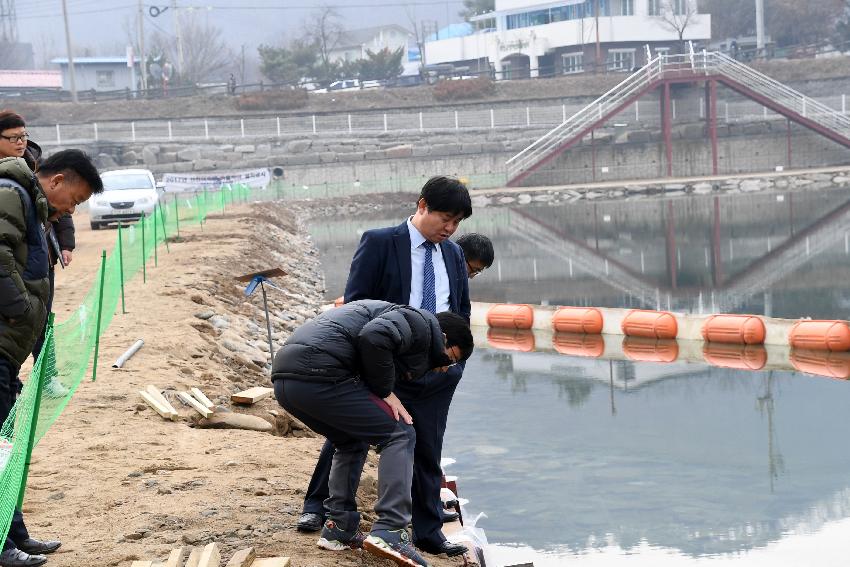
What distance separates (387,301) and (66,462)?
301 cm

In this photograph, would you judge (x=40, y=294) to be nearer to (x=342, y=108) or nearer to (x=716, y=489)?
(x=716, y=489)

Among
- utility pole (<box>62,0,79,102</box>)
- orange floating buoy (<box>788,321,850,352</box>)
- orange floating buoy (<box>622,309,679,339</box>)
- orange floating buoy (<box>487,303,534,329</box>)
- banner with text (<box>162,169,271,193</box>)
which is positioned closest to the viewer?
orange floating buoy (<box>788,321,850,352</box>)

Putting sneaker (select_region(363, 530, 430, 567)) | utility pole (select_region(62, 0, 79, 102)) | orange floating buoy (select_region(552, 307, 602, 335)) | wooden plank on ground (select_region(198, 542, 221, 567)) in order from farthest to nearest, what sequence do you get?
utility pole (select_region(62, 0, 79, 102)), orange floating buoy (select_region(552, 307, 602, 335)), sneaker (select_region(363, 530, 430, 567)), wooden plank on ground (select_region(198, 542, 221, 567))

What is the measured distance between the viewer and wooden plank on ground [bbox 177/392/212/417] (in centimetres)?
984

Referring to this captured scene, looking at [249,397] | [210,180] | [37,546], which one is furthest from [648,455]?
[210,180]

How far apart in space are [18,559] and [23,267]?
4.72ft

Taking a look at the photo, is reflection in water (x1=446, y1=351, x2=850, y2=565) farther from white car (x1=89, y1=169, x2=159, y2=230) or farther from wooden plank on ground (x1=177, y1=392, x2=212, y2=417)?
white car (x1=89, y1=169, x2=159, y2=230)

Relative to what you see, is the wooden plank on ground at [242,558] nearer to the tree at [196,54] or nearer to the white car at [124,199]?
the white car at [124,199]

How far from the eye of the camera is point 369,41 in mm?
149625

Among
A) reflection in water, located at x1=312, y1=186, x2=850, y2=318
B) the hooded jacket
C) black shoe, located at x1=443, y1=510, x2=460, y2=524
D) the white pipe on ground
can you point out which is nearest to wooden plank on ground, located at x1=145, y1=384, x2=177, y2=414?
the white pipe on ground

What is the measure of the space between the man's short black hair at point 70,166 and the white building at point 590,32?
253ft

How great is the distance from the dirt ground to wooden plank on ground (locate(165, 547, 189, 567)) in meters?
0.22

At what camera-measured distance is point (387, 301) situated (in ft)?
Result: 21.2

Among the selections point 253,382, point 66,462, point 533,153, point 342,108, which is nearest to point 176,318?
point 253,382
